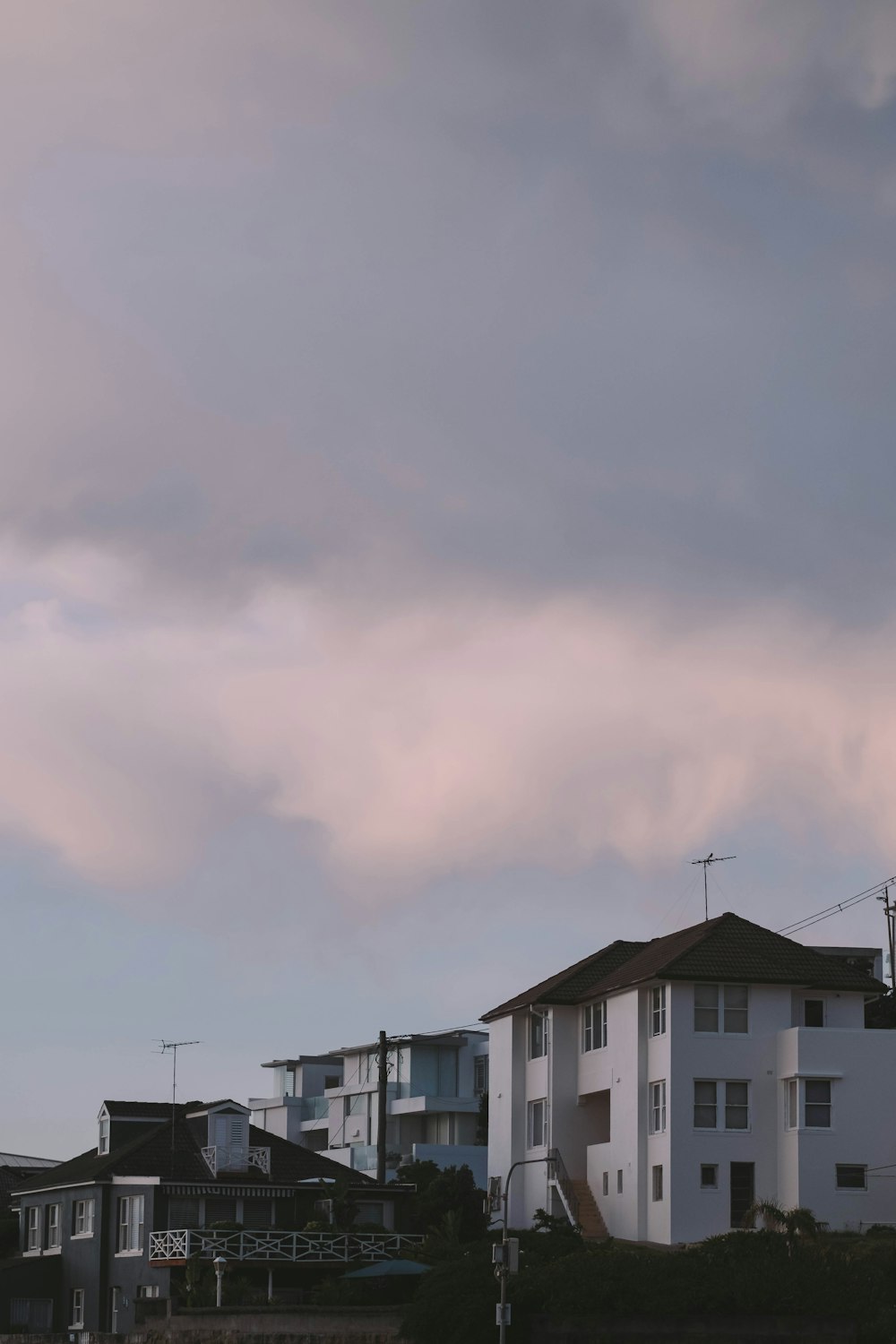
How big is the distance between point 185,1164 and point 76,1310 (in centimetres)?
632

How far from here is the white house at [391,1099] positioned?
10356 centimetres

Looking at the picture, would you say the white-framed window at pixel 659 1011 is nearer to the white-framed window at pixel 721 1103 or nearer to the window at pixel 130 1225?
the white-framed window at pixel 721 1103

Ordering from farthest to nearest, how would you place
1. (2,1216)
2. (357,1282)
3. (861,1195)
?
(2,1216) < (861,1195) < (357,1282)

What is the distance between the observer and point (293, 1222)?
189ft

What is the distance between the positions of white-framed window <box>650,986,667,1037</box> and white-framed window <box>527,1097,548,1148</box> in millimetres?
7699

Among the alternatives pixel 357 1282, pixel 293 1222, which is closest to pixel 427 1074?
pixel 293 1222

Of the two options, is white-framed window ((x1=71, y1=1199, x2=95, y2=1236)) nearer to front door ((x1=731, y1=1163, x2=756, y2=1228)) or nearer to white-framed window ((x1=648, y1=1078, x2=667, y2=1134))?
white-framed window ((x1=648, y1=1078, x2=667, y2=1134))

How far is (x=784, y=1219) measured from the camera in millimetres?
49750

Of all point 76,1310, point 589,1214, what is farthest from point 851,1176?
point 76,1310

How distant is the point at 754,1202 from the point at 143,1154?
65.6 feet

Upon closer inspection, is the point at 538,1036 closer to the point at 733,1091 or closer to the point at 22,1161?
the point at 733,1091

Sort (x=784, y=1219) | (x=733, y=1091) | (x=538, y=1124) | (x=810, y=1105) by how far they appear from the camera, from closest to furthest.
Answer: (x=784, y=1219) < (x=810, y=1105) < (x=733, y=1091) < (x=538, y=1124)

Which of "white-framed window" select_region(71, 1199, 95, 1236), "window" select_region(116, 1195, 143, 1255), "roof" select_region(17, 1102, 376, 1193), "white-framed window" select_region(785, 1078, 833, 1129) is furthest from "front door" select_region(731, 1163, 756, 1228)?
"white-framed window" select_region(71, 1199, 95, 1236)

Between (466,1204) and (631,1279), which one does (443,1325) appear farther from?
(466,1204)
